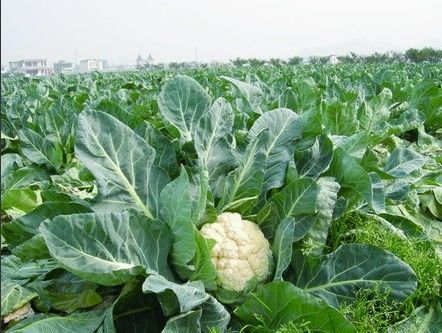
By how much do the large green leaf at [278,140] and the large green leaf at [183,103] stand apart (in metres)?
0.26

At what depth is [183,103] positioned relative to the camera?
244 centimetres

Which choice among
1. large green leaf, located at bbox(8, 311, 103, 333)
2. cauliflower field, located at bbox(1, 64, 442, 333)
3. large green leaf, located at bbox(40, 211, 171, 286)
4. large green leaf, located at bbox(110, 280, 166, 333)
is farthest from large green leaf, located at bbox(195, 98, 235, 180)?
large green leaf, located at bbox(8, 311, 103, 333)

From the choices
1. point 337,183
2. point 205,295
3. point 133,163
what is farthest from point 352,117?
point 205,295

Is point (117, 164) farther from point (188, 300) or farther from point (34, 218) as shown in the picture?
point (188, 300)

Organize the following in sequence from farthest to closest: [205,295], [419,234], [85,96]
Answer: [85,96] → [419,234] → [205,295]

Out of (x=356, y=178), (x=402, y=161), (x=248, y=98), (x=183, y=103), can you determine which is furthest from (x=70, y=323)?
(x=248, y=98)

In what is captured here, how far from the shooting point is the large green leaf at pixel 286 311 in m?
1.69

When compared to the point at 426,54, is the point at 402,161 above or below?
below

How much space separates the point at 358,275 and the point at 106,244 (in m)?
0.93

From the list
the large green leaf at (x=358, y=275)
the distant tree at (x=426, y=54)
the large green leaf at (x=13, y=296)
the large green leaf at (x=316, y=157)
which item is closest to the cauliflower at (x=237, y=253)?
the large green leaf at (x=358, y=275)

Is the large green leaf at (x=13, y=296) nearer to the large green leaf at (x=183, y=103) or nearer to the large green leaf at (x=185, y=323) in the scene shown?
the large green leaf at (x=185, y=323)

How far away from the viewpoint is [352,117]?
3.41m

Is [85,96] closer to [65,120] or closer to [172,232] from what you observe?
[65,120]

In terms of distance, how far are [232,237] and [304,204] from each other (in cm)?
30
